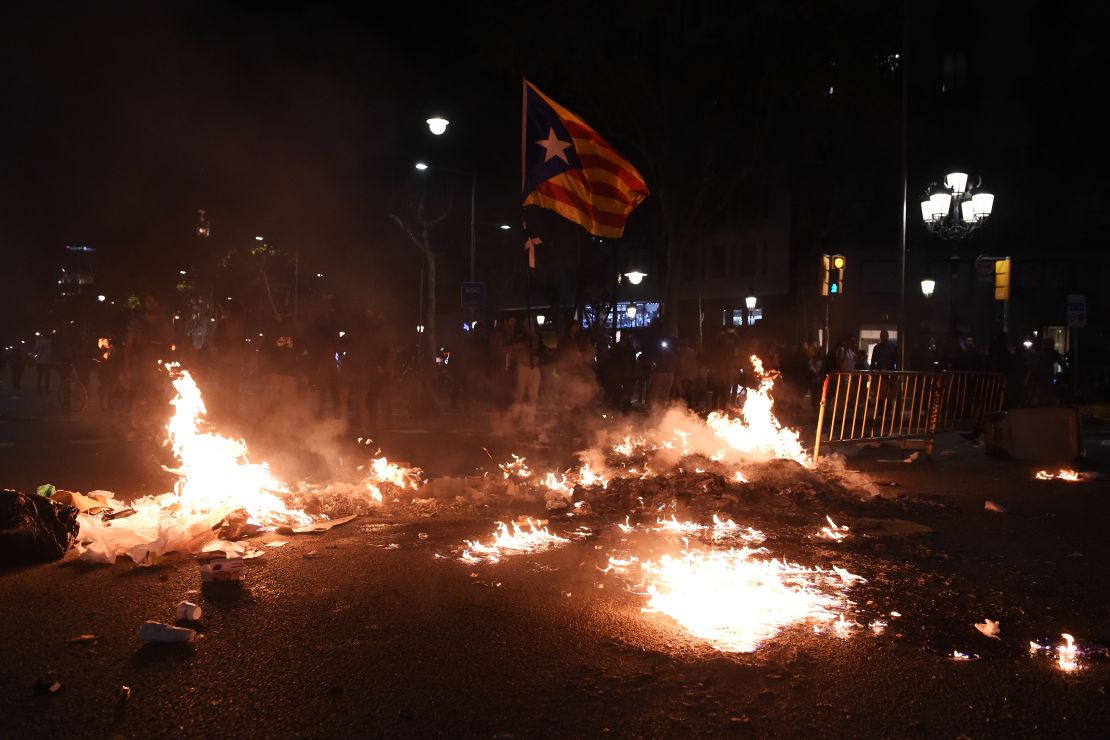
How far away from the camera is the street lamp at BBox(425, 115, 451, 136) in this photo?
21.2m

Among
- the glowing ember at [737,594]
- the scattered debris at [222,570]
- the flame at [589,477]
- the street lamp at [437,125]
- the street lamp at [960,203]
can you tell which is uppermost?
the street lamp at [437,125]

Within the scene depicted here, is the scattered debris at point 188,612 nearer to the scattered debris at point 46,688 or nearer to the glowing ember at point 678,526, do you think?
the scattered debris at point 46,688

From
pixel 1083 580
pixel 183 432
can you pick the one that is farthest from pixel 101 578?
pixel 1083 580

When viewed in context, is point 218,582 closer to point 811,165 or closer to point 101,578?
point 101,578

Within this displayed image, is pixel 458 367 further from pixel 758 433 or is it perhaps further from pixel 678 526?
pixel 678 526

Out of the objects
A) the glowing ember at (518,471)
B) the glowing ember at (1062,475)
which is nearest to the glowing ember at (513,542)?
the glowing ember at (518,471)

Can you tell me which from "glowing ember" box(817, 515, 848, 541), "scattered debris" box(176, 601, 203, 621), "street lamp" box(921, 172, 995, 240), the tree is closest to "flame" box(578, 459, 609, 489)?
"glowing ember" box(817, 515, 848, 541)

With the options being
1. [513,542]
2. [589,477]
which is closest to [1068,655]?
[513,542]

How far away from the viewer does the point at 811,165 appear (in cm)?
3419

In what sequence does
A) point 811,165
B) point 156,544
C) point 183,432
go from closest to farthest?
point 156,544
point 183,432
point 811,165

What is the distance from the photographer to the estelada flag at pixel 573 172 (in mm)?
11375

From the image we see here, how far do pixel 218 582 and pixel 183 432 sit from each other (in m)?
3.05

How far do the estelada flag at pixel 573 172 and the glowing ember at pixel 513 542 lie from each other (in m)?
5.45

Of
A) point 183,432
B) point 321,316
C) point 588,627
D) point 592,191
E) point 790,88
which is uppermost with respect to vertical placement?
point 790,88
